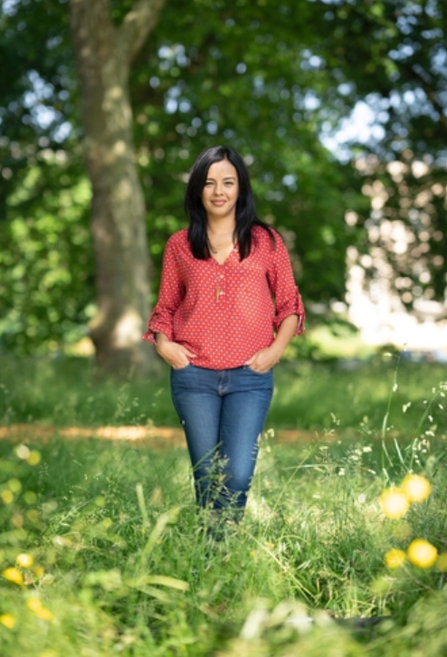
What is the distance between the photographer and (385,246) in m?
23.0

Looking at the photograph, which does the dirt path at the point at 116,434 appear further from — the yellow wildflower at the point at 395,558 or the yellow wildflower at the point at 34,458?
the yellow wildflower at the point at 395,558

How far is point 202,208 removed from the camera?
4688mm

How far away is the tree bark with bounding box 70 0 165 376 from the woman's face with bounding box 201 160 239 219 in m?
9.63

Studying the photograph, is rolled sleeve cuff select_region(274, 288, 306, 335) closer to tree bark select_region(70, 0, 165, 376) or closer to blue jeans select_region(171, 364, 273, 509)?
blue jeans select_region(171, 364, 273, 509)

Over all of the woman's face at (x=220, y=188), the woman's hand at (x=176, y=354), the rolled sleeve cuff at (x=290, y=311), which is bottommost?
the woman's hand at (x=176, y=354)

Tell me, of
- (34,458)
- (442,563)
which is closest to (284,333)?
(34,458)

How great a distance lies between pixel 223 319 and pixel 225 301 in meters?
0.08

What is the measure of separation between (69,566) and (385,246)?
779 inches

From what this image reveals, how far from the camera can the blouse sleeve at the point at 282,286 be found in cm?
464

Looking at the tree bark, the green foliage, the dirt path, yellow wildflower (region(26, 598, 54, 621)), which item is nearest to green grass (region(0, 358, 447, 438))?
the dirt path

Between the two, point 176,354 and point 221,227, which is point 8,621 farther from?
point 221,227

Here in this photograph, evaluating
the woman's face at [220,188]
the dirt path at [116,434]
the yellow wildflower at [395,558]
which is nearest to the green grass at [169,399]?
the dirt path at [116,434]

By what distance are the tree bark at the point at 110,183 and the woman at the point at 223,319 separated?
31.3 feet

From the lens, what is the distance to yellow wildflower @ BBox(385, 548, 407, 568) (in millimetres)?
3277
